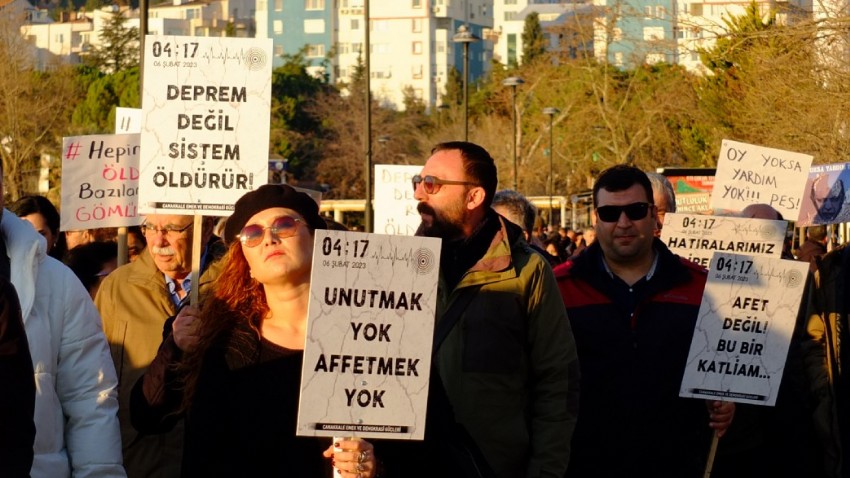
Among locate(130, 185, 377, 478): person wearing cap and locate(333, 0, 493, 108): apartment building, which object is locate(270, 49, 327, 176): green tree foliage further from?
locate(130, 185, 377, 478): person wearing cap

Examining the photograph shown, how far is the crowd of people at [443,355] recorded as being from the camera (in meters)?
4.44

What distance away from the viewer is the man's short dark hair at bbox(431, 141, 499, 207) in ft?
19.9

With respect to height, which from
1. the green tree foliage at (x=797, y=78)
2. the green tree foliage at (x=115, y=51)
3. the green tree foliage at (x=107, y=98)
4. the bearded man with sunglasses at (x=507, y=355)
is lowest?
the bearded man with sunglasses at (x=507, y=355)

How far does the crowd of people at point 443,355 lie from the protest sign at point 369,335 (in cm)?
11

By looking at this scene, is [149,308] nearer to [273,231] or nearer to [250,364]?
[273,231]

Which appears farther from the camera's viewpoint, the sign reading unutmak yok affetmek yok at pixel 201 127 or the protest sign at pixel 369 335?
the sign reading unutmak yok affetmek yok at pixel 201 127

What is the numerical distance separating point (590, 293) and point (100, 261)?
2709mm

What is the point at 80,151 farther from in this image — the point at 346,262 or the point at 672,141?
the point at 672,141

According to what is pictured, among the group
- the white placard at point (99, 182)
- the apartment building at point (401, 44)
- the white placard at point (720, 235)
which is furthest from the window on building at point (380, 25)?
the white placard at point (720, 235)

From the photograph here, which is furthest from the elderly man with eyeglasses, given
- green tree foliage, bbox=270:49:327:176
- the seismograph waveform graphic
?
green tree foliage, bbox=270:49:327:176

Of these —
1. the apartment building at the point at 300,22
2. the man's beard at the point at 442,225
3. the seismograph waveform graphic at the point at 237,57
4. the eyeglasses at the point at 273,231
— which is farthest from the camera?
the apartment building at the point at 300,22

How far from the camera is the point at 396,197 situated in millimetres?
15500

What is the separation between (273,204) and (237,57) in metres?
1.54

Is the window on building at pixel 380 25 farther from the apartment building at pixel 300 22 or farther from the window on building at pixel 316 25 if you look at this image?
the window on building at pixel 316 25
